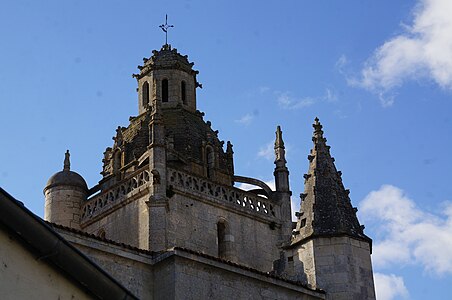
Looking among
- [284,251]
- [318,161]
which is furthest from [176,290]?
[318,161]

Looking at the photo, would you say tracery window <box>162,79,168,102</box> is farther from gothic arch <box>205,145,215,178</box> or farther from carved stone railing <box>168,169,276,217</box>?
carved stone railing <box>168,169,276,217</box>

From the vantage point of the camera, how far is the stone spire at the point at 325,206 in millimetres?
19500

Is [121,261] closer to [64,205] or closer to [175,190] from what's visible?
[175,190]

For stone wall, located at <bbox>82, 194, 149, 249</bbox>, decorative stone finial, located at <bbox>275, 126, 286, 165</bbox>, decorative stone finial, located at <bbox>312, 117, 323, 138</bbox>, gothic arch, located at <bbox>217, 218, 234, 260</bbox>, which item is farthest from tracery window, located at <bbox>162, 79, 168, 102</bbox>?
decorative stone finial, located at <bbox>312, 117, 323, 138</bbox>

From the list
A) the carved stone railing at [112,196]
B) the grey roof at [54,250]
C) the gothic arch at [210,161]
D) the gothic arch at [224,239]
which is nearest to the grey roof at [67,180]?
the carved stone railing at [112,196]

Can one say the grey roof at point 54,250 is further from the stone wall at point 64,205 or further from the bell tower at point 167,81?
the bell tower at point 167,81

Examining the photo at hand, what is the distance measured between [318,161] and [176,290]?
395cm

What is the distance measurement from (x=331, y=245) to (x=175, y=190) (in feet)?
29.5

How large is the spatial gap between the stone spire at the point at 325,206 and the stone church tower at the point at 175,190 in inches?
4.5

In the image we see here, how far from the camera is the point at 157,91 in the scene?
32594 millimetres

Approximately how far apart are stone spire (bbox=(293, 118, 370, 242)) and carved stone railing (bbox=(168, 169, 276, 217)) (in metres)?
7.62

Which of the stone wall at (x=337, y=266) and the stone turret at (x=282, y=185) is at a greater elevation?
the stone turret at (x=282, y=185)

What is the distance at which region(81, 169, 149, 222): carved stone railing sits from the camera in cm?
2809

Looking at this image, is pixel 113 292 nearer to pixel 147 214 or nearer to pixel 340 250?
pixel 340 250
